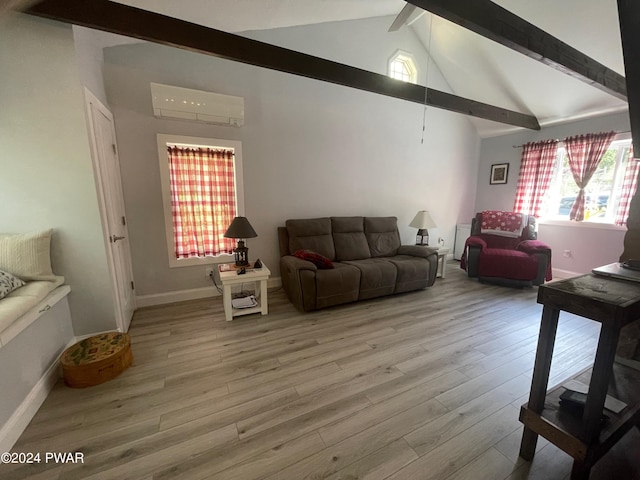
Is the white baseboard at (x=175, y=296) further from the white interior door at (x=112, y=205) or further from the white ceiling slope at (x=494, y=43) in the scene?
the white ceiling slope at (x=494, y=43)

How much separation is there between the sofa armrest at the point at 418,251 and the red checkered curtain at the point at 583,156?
7.81 feet

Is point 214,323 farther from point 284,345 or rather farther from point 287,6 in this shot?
point 287,6

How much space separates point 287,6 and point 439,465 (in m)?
3.56

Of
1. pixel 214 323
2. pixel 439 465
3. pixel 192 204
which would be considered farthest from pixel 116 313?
pixel 439 465

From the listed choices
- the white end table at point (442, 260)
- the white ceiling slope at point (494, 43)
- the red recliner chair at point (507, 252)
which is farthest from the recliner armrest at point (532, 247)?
the white ceiling slope at point (494, 43)

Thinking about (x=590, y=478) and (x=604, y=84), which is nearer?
(x=590, y=478)

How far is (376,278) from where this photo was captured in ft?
10.0

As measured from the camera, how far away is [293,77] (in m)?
3.22

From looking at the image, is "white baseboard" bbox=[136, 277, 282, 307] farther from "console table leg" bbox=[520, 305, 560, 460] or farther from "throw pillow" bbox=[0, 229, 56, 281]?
"console table leg" bbox=[520, 305, 560, 460]

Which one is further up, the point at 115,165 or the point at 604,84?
the point at 604,84

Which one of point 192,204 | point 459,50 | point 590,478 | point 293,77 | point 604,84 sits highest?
point 459,50

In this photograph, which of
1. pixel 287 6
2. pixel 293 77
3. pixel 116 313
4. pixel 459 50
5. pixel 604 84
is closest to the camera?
pixel 116 313

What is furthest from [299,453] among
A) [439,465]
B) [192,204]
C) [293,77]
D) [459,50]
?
[459,50]

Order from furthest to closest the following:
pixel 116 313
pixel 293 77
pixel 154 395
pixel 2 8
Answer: pixel 293 77 → pixel 116 313 → pixel 154 395 → pixel 2 8
